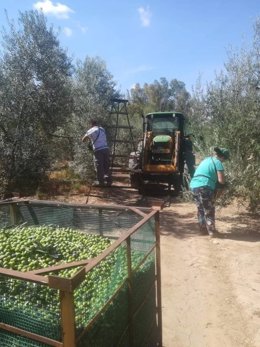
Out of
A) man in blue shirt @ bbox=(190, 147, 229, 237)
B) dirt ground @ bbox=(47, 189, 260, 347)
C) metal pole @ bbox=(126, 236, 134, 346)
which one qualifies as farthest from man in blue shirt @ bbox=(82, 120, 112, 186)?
metal pole @ bbox=(126, 236, 134, 346)

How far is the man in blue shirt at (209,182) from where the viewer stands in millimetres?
7090

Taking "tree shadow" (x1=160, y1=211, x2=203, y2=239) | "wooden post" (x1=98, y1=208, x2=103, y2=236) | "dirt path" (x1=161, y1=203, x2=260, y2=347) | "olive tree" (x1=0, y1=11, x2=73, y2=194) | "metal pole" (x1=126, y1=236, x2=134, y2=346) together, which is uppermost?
"olive tree" (x1=0, y1=11, x2=73, y2=194)

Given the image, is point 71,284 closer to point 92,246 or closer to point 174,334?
point 92,246

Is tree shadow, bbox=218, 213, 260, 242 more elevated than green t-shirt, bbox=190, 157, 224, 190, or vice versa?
green t-shirt, bbox=190, 157, 224, 190

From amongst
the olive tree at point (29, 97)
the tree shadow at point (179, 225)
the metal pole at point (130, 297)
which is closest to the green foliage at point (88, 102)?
the olive tree at point (29, 97)

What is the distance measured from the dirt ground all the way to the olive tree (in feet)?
15.7

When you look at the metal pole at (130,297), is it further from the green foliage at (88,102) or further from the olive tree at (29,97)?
the green foliage at (88,102)

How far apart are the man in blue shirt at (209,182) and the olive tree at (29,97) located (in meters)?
5.47

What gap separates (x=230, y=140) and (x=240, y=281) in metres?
3.81

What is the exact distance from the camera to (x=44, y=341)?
2.01 m

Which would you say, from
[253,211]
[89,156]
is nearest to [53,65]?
[89,156]

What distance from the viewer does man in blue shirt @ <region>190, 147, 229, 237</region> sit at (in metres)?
7.09

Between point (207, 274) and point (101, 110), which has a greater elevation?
point (101, 110)

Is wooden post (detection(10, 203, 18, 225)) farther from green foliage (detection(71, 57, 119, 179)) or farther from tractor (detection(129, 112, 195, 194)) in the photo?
green foliage (detection(71, 57, 119, 179))
